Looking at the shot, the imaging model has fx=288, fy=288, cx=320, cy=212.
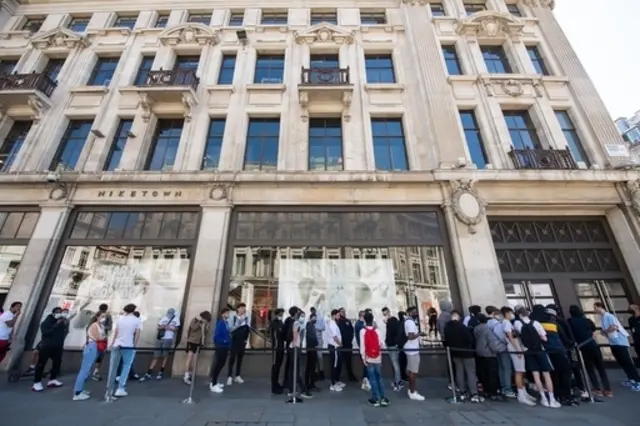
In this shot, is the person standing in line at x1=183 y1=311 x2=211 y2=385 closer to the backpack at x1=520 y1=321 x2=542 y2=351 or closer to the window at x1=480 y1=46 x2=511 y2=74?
the backpack at x1=520 y1=321 x2=542 y2=351

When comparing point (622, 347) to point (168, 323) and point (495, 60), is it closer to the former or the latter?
point (168, 323)

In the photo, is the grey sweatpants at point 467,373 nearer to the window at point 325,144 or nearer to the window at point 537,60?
the window at point 325,144

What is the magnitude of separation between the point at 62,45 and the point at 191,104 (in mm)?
8490

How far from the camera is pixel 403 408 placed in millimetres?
5707

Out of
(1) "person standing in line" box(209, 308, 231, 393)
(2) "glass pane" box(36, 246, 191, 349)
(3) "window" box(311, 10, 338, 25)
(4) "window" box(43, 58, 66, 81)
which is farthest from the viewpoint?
(3) "window" box(311, 10, 338, 25)

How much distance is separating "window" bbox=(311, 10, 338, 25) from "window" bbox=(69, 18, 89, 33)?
12364mm

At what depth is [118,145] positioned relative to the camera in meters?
12.1

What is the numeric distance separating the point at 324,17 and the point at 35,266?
55.1 ft

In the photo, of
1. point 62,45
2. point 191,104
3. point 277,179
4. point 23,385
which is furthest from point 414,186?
point 62,45

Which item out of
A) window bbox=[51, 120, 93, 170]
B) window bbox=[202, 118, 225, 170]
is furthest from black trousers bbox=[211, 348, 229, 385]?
window bbox=[51, 120, 93, 170]

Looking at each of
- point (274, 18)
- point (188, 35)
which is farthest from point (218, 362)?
point (274, 18)

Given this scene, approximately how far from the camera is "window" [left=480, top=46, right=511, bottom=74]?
13.5 m

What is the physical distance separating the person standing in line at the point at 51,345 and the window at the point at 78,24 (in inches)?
636

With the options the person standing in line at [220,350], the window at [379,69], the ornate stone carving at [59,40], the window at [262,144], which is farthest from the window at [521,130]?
the ornate stone carving at [59,40]
